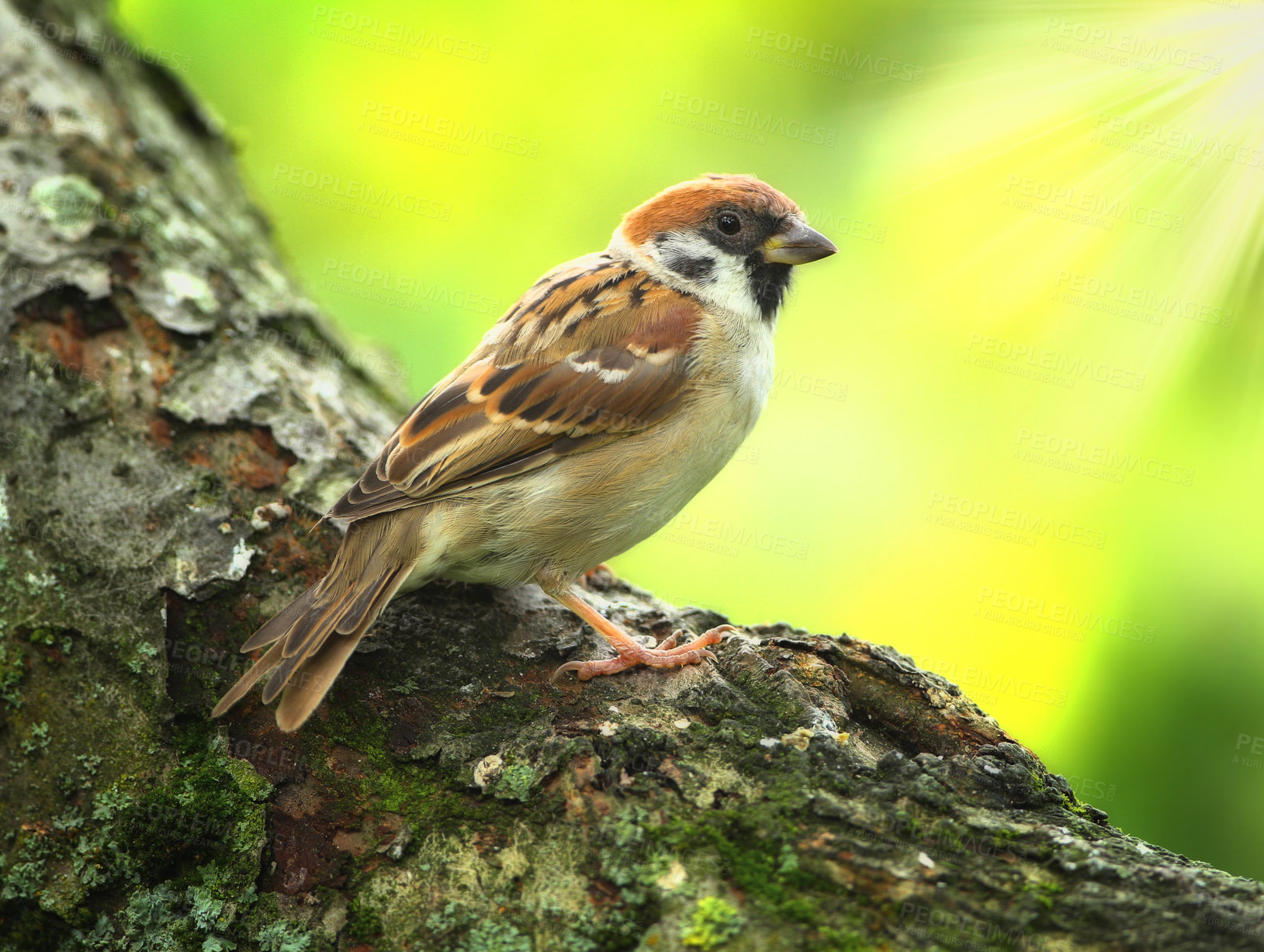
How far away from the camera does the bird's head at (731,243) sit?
12.1ft

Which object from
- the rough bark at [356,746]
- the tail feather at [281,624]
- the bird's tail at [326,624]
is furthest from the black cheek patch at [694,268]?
the tail feather at [281,624]

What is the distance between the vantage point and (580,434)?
3227 mm

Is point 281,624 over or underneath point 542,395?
underneath

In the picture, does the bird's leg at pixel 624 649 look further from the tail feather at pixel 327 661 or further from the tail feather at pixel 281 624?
the tail feather at pixel 281 624

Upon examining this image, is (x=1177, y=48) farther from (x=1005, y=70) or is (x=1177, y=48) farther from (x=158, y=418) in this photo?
(x=158, y=418)

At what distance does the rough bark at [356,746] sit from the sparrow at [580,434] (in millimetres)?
191

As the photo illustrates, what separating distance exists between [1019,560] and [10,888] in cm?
380

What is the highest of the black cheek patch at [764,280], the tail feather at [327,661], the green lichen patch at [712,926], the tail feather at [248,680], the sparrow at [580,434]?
the black cheek patch at [764,280]

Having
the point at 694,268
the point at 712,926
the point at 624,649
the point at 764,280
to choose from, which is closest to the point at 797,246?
the point at 764,280

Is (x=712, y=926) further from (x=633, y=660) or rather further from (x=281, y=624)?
(x=281, y=624)

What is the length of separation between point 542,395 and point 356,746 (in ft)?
4.42

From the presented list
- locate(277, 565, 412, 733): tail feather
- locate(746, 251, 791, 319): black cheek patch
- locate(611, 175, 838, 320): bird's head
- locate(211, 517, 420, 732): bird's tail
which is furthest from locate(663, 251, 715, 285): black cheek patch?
locate(277, 565, 412, 733): tail feather

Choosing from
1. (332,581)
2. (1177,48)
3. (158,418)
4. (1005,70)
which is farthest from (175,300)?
(1177,48)

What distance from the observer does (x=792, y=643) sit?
2723 millimetres
